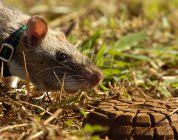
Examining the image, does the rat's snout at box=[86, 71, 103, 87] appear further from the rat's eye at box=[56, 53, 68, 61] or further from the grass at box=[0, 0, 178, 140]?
the rat's eye at box=[56, 53, 68, 61]

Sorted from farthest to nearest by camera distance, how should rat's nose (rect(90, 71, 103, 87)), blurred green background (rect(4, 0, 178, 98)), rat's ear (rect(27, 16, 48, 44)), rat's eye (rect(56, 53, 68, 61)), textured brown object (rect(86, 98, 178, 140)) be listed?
blurred green background (rect(4, 0, 178, 98))
rat's eye (rect(56, 53, 68, 61))
rat's ear (rect(27, 16, 48, 44))
rat's nose (rect(90, 71, 103, 87))
textured brown object (rect(86, 98, 178, 140))

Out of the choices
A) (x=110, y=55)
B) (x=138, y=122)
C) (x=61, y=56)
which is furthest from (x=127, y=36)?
(x=138, y=122)

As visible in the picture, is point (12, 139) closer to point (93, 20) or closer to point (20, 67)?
point (20, 67)

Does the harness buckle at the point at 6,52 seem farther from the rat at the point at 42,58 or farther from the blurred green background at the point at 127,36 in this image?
the blurred green background at the point at 127,36

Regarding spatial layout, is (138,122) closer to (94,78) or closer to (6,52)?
(94,78)

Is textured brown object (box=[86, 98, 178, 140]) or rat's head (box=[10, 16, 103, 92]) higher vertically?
rat's head (box=[10, 16, 103, 92])

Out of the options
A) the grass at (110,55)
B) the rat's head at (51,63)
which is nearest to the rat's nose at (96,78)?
the rat's head at (51,63)

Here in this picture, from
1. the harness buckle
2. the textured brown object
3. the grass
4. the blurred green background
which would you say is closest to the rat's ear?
the harness buckle
